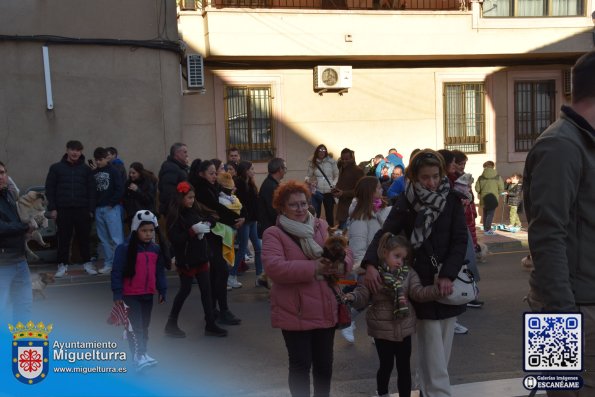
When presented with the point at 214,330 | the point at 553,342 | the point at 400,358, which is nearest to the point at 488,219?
the point at 214,330

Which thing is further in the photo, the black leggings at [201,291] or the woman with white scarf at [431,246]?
the black leggings at [201,291]

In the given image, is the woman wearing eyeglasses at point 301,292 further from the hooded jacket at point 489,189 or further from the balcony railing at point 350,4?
the balcony railing at point 350,4

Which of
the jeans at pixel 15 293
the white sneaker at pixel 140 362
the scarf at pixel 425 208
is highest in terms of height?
the scarf at pixel 425 208

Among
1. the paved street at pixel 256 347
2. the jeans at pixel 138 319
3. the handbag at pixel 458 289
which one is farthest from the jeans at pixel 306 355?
the jeans at pixel 138 319

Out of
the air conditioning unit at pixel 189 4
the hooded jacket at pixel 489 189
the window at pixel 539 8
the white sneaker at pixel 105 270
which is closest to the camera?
the white sneaker at pixel 105 270

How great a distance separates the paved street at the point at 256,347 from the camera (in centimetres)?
590

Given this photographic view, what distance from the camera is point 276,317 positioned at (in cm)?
457

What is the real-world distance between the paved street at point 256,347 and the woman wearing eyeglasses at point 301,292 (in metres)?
1.12

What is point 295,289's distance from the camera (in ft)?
14.9

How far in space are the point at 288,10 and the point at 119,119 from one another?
510 centimetres

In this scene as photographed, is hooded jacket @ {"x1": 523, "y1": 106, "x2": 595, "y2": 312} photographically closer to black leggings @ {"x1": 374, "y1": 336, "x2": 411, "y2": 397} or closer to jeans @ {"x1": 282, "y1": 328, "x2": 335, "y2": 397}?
jeans @ {"x1": 282, "y1": 328, "x2": 335, "y2": 397}

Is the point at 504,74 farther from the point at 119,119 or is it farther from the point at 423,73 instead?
the point at 119,119

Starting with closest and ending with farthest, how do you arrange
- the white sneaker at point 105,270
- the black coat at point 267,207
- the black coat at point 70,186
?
the black coat at point 267,207 → the black coat at point 70,186 → the white sneaker at point 105,270

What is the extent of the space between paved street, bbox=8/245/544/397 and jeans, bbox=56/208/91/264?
1.05 metres
